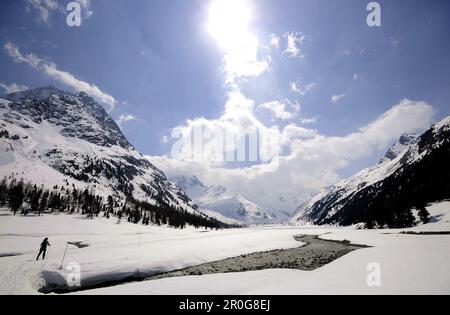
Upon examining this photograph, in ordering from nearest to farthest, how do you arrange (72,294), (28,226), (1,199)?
(72,294), (28,226), (1,199)

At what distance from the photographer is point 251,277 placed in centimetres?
2281

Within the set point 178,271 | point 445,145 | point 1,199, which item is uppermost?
point 445,145

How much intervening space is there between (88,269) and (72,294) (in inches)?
223

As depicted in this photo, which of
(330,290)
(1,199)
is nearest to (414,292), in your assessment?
(330,290)

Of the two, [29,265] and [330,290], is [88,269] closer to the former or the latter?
[29,265]

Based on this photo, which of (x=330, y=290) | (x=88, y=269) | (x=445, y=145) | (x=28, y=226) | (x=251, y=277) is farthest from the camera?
(x=445, y=145)

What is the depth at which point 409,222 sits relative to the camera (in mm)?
87500

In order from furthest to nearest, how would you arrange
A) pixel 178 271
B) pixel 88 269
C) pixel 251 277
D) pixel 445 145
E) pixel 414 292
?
pixel 445 145 < pixel 178 271 < pixel 88 269 < pixel 251 277 < pixel 414 292

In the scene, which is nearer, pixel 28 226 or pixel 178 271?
pixel 178 271

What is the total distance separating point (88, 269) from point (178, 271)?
29.9 ft

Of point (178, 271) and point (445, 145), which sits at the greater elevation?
point (445, 145)
